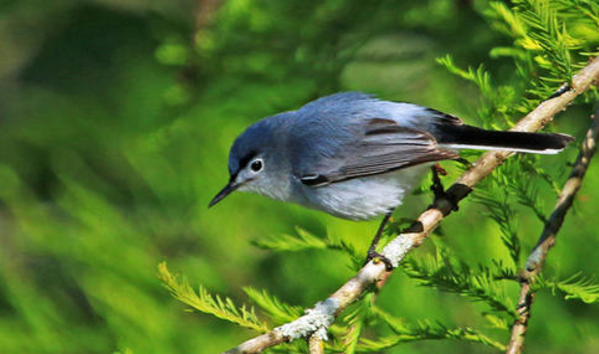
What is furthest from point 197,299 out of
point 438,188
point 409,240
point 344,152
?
point 344,152

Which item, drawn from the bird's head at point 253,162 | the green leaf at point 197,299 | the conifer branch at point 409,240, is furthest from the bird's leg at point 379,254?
the bird's head at point 253,162

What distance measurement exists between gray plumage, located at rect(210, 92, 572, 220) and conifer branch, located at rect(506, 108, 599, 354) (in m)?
0.35

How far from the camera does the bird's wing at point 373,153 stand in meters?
2.01

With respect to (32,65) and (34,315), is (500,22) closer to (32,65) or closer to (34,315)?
(34,315)

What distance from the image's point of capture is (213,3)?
247cm

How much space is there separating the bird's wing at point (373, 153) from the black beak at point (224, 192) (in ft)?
0.74

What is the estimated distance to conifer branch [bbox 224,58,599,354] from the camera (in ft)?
3.83

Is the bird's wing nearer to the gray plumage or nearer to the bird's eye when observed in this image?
the gray plumage

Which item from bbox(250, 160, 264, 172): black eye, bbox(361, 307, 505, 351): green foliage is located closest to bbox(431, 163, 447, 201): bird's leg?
bbox(361, 307, 505, 351): green foliage

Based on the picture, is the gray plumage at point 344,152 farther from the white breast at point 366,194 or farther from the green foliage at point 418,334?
the green foliage at point 418,334

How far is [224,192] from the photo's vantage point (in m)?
2.18

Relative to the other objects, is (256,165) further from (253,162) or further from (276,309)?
(276,309)

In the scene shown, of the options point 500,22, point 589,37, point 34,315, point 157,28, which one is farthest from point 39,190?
point 589,37

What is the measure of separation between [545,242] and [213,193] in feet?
3.77
